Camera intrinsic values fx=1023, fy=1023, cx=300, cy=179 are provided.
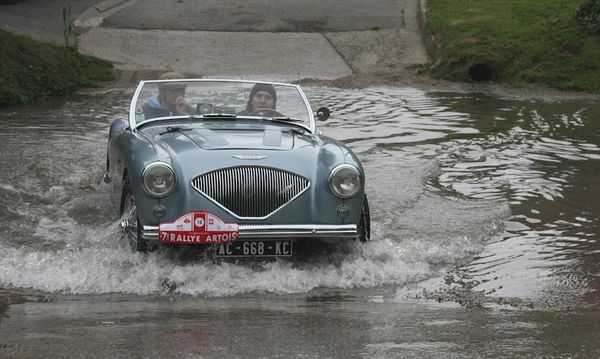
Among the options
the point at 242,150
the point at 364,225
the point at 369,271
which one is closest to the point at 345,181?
the point at 364,225

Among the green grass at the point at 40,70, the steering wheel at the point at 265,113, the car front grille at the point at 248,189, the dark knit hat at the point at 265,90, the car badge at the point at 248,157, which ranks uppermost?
the dark knit hat at the point at 265,90

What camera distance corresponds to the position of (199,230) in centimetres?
718

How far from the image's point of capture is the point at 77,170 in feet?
36.5

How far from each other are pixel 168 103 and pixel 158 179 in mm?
1981

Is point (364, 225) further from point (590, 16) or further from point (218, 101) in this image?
point (590, 16)

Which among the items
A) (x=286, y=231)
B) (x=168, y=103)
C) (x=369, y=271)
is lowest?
(x=369, y=271)

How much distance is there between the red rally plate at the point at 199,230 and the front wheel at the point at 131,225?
276 mm

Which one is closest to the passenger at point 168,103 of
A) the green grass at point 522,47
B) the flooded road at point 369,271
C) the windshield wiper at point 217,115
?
the windshield wiper at point 217,115

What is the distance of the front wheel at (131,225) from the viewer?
745 centimetres

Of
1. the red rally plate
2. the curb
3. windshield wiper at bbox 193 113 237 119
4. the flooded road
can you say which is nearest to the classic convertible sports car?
the red rally plate

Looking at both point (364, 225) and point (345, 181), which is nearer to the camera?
point (345, 181)

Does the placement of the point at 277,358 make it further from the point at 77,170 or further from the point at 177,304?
the point at 77,170

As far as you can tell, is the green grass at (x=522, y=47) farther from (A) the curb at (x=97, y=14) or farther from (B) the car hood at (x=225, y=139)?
(B) the car hood at (x=225, y=139)

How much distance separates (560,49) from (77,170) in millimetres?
10351
